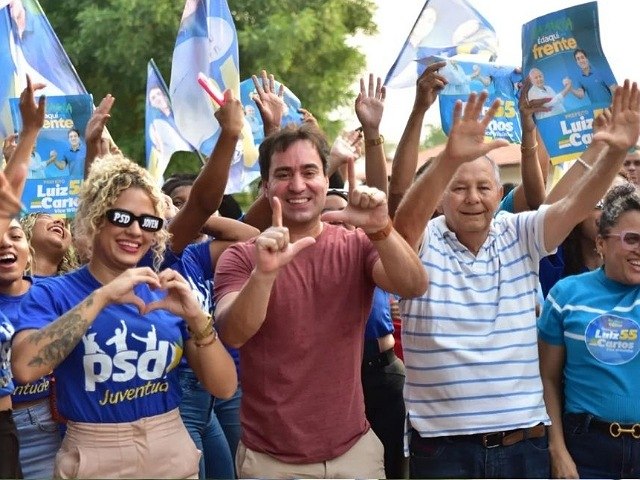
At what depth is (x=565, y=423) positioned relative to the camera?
14.4ft

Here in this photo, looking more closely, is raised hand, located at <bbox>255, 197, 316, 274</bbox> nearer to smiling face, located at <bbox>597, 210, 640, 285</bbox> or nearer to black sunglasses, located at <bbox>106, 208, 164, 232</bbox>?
black sunglasses, located at <bbox>106, 208, 164, 232</bbox>

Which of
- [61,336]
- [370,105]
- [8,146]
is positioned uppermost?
[370,105]

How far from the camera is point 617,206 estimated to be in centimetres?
450

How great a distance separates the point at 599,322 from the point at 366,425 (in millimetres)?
1017

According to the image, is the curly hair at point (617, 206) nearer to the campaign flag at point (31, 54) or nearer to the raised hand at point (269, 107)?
the raised hand at point (269, 107)

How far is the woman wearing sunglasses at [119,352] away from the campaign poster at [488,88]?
2238mm

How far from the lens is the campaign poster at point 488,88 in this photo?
5.62m

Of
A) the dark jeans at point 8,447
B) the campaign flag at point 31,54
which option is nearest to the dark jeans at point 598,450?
the dark jeans at point 8,447

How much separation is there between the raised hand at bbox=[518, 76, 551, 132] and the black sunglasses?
85.1 inches

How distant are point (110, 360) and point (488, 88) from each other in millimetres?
2850

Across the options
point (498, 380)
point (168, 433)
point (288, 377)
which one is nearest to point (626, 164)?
point (498, 380)

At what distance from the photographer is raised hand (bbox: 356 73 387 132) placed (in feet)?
16.8

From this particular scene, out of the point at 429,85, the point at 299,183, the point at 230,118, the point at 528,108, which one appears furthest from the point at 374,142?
the point at 299,183

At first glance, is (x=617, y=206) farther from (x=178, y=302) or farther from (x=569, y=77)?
(x=178, y=302)
